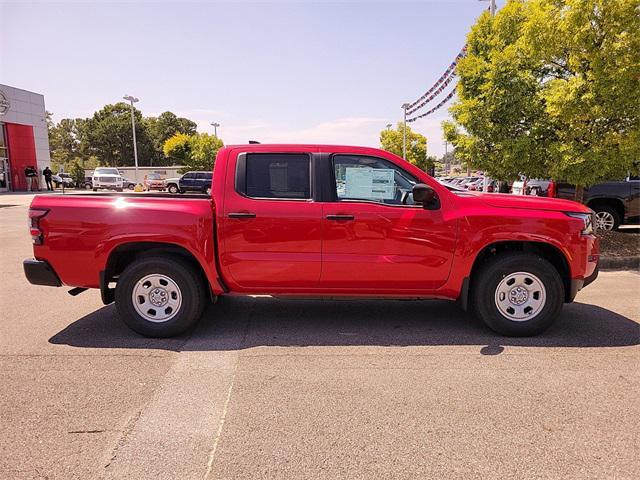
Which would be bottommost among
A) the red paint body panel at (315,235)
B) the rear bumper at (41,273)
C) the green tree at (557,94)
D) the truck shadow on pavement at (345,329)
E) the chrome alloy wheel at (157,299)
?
the truck shadow on pavement at (345,329)

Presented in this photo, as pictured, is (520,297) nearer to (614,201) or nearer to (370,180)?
(370,180)

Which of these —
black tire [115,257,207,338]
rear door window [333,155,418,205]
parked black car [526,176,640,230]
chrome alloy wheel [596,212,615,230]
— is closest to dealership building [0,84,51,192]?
black tire [115,257,207,338]

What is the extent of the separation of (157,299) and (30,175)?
3760cm

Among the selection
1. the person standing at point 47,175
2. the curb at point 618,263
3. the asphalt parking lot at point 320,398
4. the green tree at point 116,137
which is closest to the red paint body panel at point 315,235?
the asphalt parking lot at point 320,398

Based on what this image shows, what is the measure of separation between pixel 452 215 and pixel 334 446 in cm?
251

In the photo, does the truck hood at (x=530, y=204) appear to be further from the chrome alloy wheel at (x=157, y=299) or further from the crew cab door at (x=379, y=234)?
the chrome alloy wheel at (x=157, y=299)

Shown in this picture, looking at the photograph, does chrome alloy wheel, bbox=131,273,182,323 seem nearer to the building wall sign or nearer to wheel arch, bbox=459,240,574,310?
wheel arch, bbox=459,240,574,310

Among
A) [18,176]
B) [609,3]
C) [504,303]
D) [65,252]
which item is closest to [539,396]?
[504,303]

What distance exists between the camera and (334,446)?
274 centimetres

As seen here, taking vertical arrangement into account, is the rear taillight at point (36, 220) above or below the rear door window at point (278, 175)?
below

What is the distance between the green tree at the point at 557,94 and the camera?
7.37 meters

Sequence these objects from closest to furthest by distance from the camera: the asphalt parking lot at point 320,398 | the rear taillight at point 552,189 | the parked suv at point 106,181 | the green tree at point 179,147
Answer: the asphalt parking lot at point 320,398 → the rear taillight at point 552,189 → the parked suv at point 106,181 → the green tree at point 179,147

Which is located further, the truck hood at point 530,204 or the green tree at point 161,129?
the green tree at point 161,129

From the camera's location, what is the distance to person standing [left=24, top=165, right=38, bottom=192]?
115 ft
